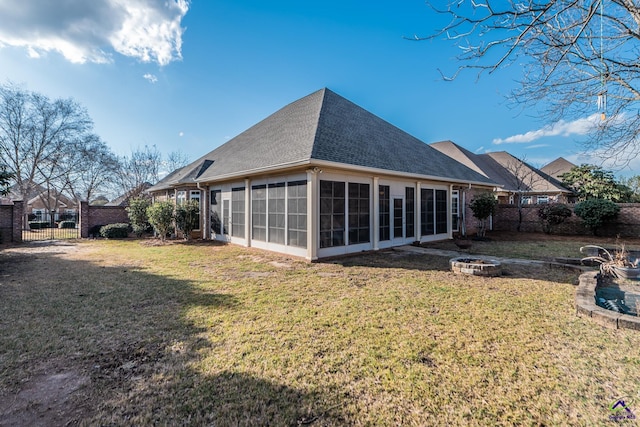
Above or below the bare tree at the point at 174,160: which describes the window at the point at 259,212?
below

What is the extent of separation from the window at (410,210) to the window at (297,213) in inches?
188

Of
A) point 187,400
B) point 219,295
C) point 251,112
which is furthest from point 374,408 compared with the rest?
point 251,112

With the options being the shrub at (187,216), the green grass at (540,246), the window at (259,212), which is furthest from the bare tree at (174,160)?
the green grass at (540,246)

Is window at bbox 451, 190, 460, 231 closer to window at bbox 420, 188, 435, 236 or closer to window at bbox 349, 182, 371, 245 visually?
window at bbox 420, 188, 435, 236

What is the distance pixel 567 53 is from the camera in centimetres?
Result: 422

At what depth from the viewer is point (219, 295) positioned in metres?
5.35

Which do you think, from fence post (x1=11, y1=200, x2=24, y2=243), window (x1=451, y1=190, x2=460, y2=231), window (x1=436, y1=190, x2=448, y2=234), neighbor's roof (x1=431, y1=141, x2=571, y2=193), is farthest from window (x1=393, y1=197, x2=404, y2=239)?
fence post (x1=11, y1=200, x2=24, y2=243)

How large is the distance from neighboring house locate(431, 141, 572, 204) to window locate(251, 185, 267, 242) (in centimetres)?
1746

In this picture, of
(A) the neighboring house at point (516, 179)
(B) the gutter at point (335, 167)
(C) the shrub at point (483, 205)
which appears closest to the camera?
(B) the gutter at point (335, 167)

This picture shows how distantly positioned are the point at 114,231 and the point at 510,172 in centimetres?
2899

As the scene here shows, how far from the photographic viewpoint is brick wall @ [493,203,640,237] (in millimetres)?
13469

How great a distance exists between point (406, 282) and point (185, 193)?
39.2ft

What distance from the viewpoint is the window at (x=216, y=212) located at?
12.9 m

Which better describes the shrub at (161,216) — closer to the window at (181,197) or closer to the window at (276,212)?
the window at (181,197)
